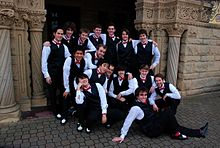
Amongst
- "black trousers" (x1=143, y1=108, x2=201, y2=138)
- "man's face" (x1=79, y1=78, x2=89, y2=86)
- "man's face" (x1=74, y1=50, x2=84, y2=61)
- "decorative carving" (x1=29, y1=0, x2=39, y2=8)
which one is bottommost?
"black trousers" (x1=143, y1=108, x2=201, y2=138)

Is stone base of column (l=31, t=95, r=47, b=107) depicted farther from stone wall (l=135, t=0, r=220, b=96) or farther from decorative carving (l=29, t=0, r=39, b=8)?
stone wall (l=135, t=0, r=220, b=96)

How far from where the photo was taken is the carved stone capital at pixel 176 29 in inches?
227

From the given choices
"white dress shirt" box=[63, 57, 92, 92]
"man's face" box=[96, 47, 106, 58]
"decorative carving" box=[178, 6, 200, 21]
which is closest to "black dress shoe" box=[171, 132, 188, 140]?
"man's face" box=[96, 47, 106, 58]

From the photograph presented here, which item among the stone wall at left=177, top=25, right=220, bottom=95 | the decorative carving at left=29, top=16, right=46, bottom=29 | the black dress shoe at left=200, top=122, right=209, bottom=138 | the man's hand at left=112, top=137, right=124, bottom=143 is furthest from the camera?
the stone wall at left=177, top=25, right=220, bottom=95

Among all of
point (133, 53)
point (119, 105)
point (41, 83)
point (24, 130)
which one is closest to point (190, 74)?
point (133, 53)

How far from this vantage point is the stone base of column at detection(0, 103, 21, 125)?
4.07 m

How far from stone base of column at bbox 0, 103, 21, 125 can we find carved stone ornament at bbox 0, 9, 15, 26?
1.55 metres

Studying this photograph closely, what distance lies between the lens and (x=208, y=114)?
5.13 meters

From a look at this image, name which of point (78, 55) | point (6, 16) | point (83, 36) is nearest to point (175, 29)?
point (83, 36)

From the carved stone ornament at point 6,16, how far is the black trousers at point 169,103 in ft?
10.4

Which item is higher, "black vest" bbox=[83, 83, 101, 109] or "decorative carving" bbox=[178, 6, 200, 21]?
"decorative carving" bbox=[178, 6, 200, 21]

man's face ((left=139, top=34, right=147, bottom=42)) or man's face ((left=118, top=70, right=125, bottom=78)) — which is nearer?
man's face ((left=118, top=70, right=125, bottom=78))

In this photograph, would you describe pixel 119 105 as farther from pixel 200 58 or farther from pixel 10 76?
pixel 200 58

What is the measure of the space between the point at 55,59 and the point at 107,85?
1.14m
